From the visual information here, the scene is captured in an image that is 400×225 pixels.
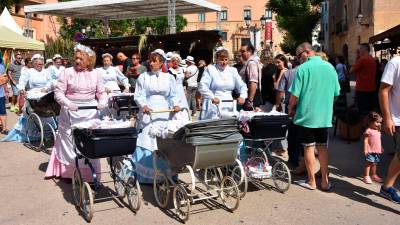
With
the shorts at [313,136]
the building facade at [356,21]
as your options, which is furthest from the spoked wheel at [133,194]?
the building facade at [356,21]

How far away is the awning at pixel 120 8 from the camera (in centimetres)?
1658

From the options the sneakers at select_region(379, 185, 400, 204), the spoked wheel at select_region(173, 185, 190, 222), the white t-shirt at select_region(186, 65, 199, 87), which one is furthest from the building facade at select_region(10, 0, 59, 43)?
the sneakers at select_region(379, 185, 400, 204)

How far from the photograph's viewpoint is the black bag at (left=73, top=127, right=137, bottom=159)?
464 centimetres

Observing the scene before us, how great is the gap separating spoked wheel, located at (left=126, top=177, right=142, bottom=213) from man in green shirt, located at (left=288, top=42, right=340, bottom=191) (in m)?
2.18

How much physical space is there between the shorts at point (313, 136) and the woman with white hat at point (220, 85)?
0.90 m

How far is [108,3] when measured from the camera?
661 inches

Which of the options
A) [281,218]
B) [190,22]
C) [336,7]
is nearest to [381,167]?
[281,218]

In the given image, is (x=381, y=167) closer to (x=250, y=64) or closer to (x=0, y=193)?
(x=250, y=64)

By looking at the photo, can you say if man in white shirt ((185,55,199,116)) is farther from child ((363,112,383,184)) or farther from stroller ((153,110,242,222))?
stroller ((153,110,242,222))

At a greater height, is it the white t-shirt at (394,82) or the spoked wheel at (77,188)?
the white t-shirt at (394,82)

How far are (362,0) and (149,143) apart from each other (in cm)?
2969

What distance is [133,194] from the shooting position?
16.9ft

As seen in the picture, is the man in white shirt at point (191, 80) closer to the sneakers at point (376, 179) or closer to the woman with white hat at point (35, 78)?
the woman with white hat at point (35, 78)

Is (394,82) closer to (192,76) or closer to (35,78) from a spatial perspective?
(35,78)
